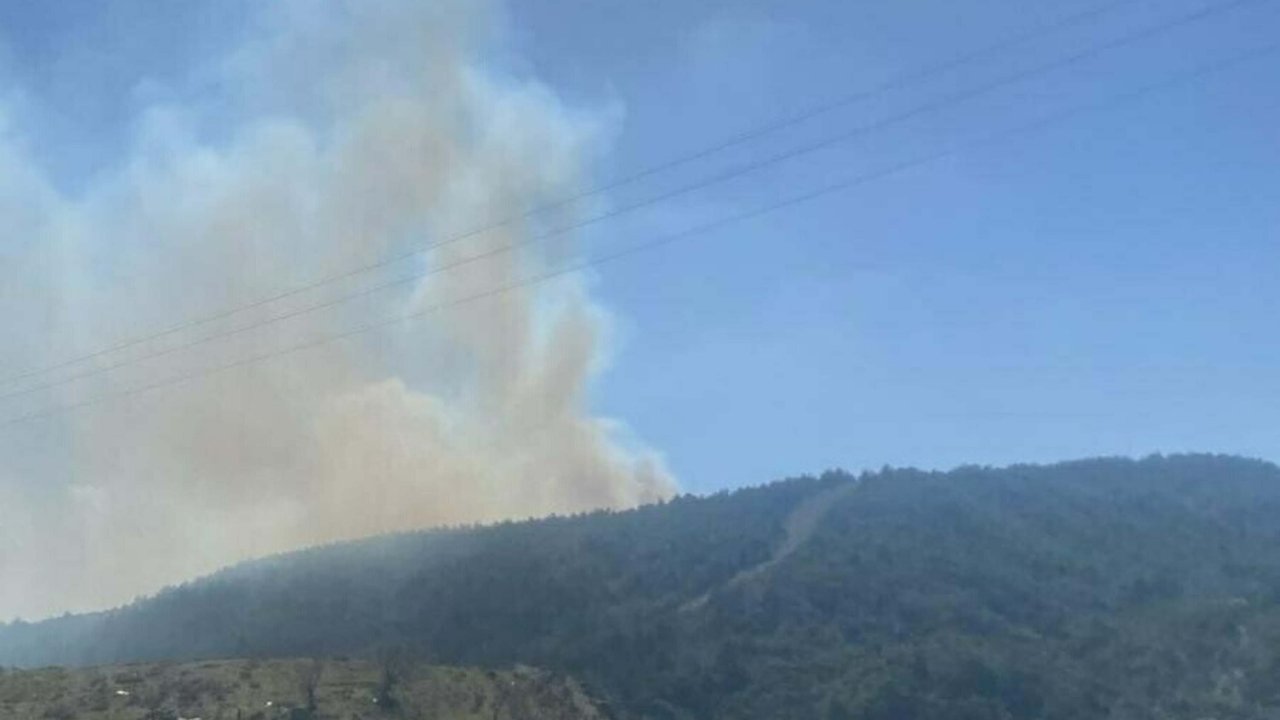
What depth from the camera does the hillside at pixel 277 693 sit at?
5384 inches

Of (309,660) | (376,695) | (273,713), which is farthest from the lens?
(309,660)

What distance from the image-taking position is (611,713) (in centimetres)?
18512

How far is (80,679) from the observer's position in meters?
145

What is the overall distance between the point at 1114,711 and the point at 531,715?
309 ft

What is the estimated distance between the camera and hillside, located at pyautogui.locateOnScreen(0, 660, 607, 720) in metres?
137

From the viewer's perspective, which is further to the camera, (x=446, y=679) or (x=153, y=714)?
(x=446, y=679)

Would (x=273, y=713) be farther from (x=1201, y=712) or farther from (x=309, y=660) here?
(x=1201, y=712)

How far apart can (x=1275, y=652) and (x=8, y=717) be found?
164398mm

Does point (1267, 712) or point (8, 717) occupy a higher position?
point (8, 717)

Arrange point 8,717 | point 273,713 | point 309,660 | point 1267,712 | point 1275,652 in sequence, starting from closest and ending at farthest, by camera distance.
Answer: point 8,717 → point 273,713 → point 309,660 → point 1267,712 → point 1275,652

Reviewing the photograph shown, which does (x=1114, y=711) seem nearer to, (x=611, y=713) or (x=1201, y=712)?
(x=1201, y=712)

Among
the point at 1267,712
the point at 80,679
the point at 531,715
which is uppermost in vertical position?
the point at 80,679

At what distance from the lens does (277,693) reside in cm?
14788

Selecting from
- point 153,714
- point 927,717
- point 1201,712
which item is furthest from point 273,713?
point 1201,712
